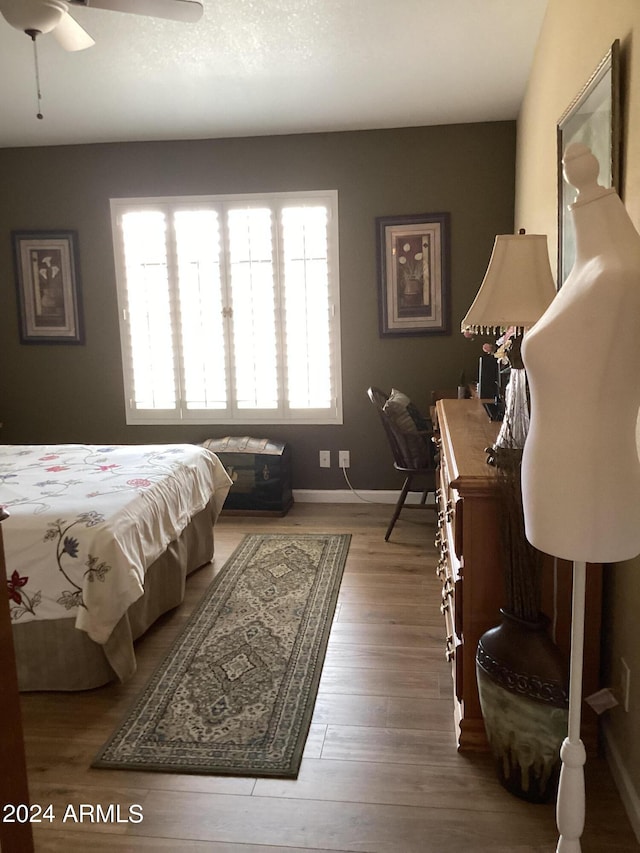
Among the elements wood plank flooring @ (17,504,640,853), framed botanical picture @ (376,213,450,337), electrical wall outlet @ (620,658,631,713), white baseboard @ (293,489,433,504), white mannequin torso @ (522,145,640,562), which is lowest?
wood plank flooring @ (17,504,640,853)

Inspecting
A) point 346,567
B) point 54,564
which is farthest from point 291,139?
point 54,564

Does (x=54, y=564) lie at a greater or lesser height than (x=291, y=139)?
lesser

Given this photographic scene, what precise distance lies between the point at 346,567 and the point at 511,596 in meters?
1.85

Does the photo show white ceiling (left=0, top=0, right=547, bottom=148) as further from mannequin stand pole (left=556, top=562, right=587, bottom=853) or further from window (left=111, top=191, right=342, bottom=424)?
mannequin stand pole (left=556, top=562, right=587, bottom=853)

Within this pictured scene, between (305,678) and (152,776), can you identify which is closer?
(152,776)

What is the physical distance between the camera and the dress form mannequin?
132 cm

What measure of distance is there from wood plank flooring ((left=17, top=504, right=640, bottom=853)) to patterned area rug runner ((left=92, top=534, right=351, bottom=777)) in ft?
0.19

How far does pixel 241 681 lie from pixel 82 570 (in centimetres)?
72

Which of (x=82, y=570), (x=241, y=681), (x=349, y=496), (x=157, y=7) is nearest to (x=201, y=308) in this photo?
(x=349, y=496)

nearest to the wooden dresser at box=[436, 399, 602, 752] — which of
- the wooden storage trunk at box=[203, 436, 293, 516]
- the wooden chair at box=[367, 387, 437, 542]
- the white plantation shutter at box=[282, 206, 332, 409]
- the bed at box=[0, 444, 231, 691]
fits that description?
the bed at box=[0, 444, 231, 691]

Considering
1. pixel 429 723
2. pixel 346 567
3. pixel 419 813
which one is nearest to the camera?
pixel 419 813

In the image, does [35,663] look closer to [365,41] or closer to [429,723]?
[429,723]

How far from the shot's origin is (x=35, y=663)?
2562 mm

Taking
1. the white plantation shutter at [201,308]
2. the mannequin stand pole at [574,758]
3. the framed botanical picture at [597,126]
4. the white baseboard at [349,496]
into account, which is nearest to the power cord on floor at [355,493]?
the white baseboard at [349,496]
